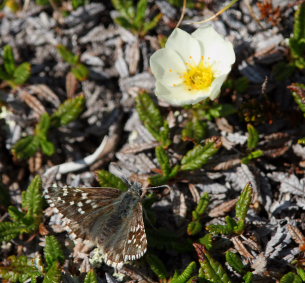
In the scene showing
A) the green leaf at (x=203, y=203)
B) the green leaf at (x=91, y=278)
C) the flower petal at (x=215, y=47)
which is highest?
the flower petal at (x=215, y=47)

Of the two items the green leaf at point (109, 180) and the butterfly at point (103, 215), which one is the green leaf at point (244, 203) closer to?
the butterfly at point (103, 215)

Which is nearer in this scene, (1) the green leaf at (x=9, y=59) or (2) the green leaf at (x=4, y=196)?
(2) the green leaf at (x=4, y=196)

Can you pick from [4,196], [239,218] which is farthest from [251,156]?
[4,196]

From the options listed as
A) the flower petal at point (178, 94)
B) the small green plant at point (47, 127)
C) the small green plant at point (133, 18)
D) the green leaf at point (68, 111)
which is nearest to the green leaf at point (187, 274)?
the flower petal at point (178, 94)

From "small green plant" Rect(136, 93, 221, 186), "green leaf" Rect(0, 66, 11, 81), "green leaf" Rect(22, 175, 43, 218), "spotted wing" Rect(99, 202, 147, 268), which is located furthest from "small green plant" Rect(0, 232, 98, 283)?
"green leaf" Rect(0, 66, 11, 81)

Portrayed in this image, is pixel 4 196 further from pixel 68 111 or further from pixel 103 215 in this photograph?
pixel 103 215

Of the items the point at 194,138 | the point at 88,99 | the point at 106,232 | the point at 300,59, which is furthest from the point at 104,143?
the point at 300,59
